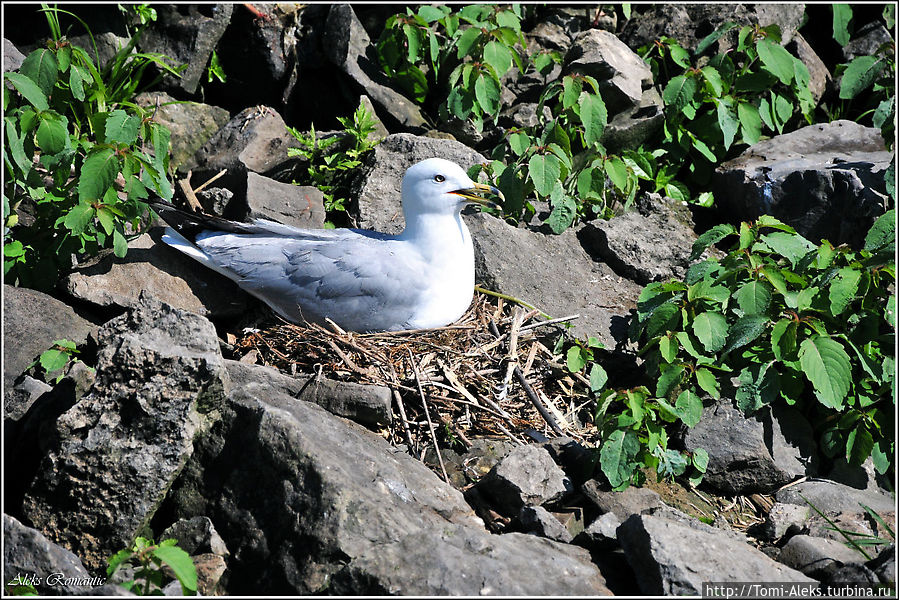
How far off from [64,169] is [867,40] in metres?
6.01

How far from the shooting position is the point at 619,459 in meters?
3.85

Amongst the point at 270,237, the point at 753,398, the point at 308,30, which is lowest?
the point at 753,398

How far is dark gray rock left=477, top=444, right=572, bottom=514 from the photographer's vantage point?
3834 millimetres

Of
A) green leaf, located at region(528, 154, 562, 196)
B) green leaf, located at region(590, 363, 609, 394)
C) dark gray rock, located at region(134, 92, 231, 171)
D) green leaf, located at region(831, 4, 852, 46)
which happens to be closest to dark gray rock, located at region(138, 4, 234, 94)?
dark gray rock, located at region(134, 92, 231, 171)

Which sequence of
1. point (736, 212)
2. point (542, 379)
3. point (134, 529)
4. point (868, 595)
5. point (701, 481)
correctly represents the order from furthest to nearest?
1. point (736, 212)
2. point (542, 379)
3. point (701, 481)
4. point (134, 529)
5. point (868, 595)

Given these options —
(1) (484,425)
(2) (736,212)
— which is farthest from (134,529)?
(2) (736,212)

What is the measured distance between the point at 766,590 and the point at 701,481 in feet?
3.91

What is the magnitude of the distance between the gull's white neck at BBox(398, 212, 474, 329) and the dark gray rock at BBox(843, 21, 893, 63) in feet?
12.6

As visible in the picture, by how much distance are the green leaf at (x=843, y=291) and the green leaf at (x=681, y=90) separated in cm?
212

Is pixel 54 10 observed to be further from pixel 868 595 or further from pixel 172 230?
pixel 868 595

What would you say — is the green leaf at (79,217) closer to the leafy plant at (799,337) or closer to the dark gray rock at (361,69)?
A: the dark gray rock at (361,69)

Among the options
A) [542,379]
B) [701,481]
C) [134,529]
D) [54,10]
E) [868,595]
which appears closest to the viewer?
[868,595]

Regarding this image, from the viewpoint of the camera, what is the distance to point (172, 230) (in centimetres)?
516

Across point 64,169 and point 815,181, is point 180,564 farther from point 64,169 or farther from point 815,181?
point 815,181
